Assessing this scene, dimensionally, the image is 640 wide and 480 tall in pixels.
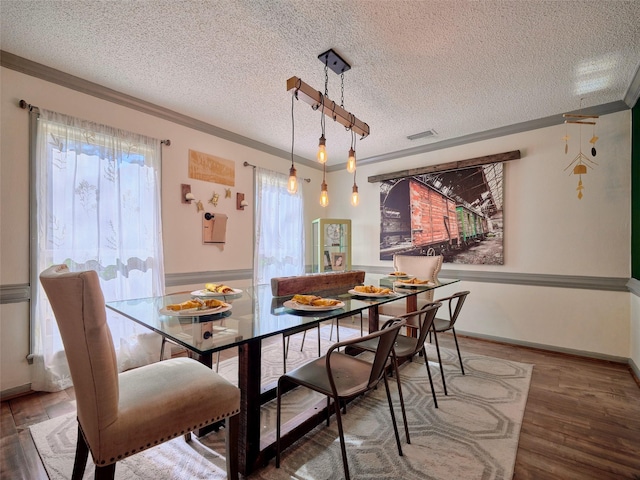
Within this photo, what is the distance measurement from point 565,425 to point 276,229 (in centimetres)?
349

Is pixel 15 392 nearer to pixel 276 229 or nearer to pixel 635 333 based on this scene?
pixel 276 229

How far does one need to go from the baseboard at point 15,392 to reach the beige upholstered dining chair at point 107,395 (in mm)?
1677

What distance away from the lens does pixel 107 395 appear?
97cm

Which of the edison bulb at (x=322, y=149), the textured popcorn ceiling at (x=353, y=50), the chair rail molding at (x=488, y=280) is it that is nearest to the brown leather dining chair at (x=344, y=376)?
the edison bulb at (x=322, y=149)

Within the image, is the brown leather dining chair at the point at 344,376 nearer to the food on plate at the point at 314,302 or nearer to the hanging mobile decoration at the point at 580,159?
the food on plate at the point at 314,302

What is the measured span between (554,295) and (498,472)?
8.04ft

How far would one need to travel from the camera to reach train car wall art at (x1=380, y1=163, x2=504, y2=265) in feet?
11.5

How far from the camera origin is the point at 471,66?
89.1 inches

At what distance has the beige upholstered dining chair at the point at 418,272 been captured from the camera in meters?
3.01

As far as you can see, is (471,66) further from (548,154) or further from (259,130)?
(259,130)

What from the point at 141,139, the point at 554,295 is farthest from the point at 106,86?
the point at 554,295

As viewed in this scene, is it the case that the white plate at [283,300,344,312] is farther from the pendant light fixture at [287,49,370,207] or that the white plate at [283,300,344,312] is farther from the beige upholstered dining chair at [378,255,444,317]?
the beige upholstered dining chair at [378,255,444,317]

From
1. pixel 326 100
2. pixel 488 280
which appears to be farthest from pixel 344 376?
pixel 488 280

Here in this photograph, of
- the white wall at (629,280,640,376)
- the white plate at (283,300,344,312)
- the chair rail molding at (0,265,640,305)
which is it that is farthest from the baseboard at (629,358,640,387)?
the white plate at (283,300,344,312)
